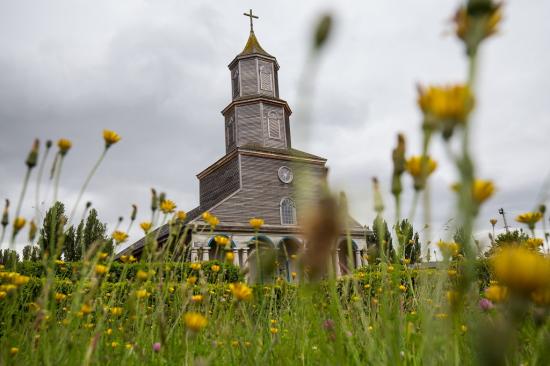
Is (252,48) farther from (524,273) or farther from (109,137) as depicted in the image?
(524,273)

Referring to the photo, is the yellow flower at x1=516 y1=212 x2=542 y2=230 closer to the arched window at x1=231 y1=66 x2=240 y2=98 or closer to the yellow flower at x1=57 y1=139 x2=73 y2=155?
the yellow flower at x1=57 y1=139 x2=73 y2=155

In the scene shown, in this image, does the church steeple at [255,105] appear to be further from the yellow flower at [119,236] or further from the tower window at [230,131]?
the yellow flower at [119,236]

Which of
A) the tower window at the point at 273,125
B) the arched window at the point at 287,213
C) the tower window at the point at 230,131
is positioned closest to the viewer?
the arched window at the point at 287,213

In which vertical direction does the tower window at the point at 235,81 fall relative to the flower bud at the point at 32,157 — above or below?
above

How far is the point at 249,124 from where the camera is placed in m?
21.7

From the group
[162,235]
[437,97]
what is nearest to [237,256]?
[162,235]

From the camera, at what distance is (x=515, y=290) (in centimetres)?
45

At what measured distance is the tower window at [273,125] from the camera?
71.4ft

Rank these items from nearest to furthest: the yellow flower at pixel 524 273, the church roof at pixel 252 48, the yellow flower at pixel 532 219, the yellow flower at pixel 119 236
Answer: the yellow flower at pixel 524 273, the yellow flower at pixel 532 219, the yellow flower at pixel 119 236, the church roof at pixel 252 48

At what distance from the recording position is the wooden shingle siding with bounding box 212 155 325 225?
19172 mm

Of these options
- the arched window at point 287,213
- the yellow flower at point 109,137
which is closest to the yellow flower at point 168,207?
the yellow flower at point 109,137

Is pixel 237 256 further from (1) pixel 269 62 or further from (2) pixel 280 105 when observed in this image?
(1) pixel 269 62

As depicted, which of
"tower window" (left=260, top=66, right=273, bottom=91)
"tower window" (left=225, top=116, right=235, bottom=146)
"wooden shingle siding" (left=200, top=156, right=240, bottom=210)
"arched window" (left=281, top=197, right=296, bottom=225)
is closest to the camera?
"arched window" (left=281, top=197, right=296, bottom=225)

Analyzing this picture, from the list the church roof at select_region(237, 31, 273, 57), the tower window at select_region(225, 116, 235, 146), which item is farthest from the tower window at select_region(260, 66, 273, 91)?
the tower window at select_region(225, 116, 235, 146)
